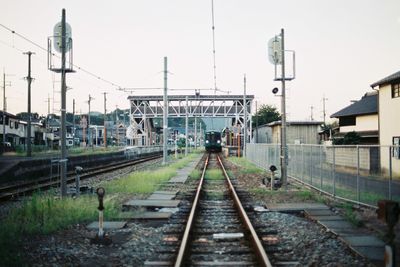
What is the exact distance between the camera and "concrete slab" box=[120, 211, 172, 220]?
10625mm

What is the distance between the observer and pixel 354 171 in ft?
42.1

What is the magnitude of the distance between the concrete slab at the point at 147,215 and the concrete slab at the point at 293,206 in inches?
119

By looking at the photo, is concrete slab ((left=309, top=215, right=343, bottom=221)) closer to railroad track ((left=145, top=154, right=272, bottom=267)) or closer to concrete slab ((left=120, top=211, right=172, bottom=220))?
railroad track ((left=145, top=154, right=272, bottom=267))

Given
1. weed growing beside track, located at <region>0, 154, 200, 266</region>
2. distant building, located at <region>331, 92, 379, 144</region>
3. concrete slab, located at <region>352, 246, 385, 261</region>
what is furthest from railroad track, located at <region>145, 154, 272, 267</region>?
distant building, located at <region>331, 92, 379, 144</region>

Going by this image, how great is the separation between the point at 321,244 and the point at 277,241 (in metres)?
0.80

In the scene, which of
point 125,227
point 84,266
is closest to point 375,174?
point 125,227

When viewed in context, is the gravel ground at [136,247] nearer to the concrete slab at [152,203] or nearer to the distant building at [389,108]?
the concrete slab at [152,203]

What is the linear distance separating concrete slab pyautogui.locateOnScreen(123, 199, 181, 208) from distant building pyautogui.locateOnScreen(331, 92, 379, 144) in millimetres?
24239

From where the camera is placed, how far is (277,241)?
8109 mm

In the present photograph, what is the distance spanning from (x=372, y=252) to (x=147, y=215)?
573 centimetres

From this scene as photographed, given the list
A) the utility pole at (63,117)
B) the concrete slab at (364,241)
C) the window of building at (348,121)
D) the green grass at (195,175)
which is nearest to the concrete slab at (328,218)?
the concrete slab at (364,241)

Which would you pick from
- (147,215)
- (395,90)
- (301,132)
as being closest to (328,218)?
(147,215)

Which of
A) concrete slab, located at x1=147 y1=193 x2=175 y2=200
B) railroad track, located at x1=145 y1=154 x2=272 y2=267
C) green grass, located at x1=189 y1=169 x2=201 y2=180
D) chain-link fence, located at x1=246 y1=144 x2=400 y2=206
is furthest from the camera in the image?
green grass, located at x1=189 y1=169 x2=201 y2=180

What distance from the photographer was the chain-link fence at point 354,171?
10531 millimetres
